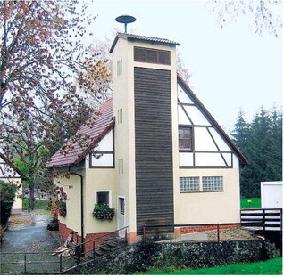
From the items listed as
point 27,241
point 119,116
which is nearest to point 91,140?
point 119,116

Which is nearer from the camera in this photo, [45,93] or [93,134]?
[45,93]

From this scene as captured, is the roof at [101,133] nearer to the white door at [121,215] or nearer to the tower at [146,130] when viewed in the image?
the tower at [146,130]

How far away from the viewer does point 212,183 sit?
15180 mm

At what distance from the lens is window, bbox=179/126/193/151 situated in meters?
14.7

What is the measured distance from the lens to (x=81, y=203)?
1449 cm

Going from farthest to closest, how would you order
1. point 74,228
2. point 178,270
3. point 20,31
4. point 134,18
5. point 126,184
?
point 74,228 → point 134,18 → point 126,184 → point 178,270 → point 20,31

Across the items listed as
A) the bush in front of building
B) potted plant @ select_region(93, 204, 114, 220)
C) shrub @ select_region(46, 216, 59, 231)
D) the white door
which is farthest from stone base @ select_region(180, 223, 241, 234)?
shrub @ select_region(46, 216, 59, 231)

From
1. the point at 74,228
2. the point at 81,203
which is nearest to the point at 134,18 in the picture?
the point at 81,203

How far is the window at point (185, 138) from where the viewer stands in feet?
48.3

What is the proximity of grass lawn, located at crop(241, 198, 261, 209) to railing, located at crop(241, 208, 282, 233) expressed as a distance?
6.83m

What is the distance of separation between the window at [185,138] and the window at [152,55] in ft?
7.48

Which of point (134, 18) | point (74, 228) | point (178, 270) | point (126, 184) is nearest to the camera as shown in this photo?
point (178, 270)

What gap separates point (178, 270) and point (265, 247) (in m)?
2.97

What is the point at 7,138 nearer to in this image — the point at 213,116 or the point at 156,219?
the point at 156,219
